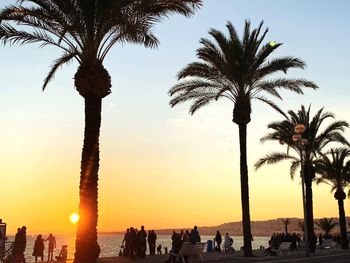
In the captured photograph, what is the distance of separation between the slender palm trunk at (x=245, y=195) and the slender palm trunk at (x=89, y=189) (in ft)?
36.3

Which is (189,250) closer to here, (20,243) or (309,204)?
(20,243)

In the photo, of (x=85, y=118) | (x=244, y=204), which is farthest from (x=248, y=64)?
(x=85, y=118)

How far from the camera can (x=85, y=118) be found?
16.3 m

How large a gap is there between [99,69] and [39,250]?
38.2 feet

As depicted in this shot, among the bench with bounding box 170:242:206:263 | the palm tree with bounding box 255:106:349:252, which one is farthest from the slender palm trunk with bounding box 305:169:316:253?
the bench with bounding box 170:242:206:263

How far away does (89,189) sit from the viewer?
15.5 metres

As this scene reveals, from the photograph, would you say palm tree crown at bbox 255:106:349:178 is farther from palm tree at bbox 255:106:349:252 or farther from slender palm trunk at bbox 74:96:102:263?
slender palm trunk at bbox 74:96:102:263

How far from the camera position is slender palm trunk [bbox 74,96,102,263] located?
15.2 metres

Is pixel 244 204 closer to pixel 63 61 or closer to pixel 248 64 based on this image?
pixel 248 64

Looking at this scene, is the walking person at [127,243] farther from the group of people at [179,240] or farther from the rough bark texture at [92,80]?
the rough bark texture at [92,80]

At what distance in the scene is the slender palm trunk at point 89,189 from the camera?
1523 centimetres

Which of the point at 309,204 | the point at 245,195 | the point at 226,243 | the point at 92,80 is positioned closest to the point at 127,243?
the point at 245,195

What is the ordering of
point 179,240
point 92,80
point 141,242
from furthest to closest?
point 141,242
point 179,240
point 92,80

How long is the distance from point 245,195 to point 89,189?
11.5m
